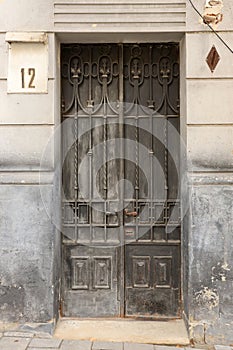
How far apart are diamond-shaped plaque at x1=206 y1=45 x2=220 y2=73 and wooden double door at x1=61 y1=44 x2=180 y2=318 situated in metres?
0.59

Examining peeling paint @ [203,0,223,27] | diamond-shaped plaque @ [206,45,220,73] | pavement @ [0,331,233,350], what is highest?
peeling paint @ [203,0,223,27]

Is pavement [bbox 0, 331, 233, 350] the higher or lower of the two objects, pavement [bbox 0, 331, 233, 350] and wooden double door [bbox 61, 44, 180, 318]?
the lower

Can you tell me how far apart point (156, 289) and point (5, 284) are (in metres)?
1.95

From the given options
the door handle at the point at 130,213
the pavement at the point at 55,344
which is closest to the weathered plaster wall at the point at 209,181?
the pavement at the point at 55,344

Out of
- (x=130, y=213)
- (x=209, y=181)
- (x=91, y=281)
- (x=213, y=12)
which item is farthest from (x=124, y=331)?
(x=213, y=12)

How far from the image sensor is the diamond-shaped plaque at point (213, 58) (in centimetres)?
551

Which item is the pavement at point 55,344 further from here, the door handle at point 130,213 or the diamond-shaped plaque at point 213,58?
the diamond-shaped plaque at point 213,58

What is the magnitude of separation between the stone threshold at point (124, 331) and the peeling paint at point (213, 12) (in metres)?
3.82

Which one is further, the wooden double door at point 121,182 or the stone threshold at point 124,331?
the wooden double door at point 121,182

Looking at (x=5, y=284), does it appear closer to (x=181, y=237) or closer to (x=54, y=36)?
(x=181, y=237)

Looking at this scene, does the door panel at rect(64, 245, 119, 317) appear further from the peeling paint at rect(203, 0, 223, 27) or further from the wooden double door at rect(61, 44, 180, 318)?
the peeling paint at rect(203, 0, 223, 27)

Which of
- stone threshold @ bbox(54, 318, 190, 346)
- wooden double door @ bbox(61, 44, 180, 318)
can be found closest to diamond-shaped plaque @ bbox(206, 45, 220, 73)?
wooden double door @ bbox(61, 44, 180, 318)

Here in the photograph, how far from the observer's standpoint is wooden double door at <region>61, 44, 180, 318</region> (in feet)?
19.5

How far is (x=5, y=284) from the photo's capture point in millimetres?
5543
